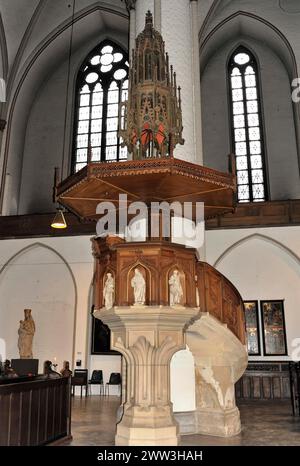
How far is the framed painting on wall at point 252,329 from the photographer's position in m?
13.2

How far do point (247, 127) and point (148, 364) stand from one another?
11.9 meters

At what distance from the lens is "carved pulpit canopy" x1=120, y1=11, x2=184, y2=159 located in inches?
262

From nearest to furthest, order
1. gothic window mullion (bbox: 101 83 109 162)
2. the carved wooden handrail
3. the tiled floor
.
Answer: the tiled floor, the carved wooden handrail, gothic window mullion (bbox: 101 83 109 162)

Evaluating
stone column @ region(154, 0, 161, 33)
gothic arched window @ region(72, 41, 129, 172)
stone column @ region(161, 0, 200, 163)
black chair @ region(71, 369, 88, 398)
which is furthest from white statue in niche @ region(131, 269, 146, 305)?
gothic arched window @ region(72, 41, 129, 172)

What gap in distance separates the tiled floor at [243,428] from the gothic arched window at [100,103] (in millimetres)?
9040

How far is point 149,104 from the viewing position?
6695 mm

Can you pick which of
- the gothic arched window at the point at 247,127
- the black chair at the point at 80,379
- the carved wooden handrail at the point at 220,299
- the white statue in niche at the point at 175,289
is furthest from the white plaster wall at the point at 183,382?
the gothic arched window at the point at 247,127

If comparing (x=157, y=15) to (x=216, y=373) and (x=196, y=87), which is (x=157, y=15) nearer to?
(x=196, y=87)

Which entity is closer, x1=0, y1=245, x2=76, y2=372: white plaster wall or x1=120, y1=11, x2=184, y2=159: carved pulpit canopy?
x1=120, y1=11, x2=184, y2=159: carved pulpit canopy

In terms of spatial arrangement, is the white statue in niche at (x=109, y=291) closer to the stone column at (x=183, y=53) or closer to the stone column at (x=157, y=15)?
the stone column at (x=183, y=53)

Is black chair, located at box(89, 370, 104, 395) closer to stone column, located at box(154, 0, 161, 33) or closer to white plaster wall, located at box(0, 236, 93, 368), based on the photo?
white plaster wall, located at box(0, 236, 93, 368)

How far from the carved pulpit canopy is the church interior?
3 cm

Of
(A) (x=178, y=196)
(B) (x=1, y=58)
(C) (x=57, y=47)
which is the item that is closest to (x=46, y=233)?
(B) (x=1, y=58)

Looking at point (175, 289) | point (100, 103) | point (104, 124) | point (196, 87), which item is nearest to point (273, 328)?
point (196, 87)
